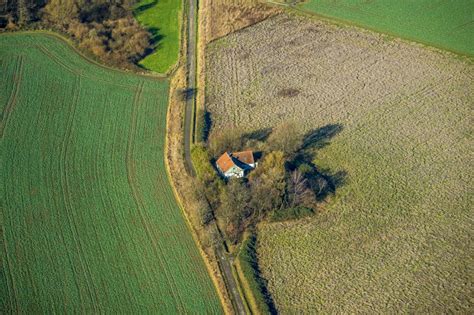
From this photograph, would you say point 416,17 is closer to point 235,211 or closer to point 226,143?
point 226,143

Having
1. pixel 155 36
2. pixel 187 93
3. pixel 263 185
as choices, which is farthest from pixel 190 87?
pixel 263 185

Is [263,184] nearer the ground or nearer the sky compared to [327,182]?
nearer the sky

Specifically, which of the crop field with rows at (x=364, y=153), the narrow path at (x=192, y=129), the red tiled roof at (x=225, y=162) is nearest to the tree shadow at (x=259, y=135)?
the crop field with rows at (x=364, y=153)

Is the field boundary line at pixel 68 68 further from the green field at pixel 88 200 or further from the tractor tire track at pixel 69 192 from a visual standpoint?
the tractor tire track at pixel 69 192

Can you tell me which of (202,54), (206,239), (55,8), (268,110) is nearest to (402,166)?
(268,110)

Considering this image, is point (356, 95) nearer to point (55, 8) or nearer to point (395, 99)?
point (395, 99)

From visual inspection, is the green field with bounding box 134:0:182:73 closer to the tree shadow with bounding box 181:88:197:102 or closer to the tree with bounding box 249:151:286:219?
the tree shadow with bounding box 181:88:197:102
